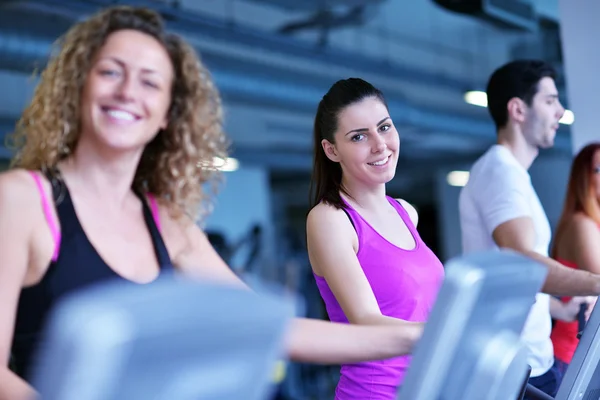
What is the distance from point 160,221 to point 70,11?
4878 millimetres

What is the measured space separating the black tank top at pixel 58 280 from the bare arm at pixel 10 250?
0.13 feet

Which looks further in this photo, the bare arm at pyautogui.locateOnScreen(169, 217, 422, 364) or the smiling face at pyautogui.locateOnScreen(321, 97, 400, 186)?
the smiling face at pyautogui.locateOnScreen(321, 97, 400, 186)

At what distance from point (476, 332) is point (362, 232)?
1012 millimetres

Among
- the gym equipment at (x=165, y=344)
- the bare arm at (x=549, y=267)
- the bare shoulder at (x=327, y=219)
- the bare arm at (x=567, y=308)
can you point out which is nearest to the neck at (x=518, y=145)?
the bare arm at (x=549, y=267)

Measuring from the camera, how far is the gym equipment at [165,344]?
0.54 meters

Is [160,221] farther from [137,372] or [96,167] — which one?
[137,372]

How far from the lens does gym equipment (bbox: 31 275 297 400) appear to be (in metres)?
0.54

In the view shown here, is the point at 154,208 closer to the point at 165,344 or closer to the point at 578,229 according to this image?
the point at 165,344

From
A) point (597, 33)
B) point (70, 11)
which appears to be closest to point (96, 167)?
point (597, 33)

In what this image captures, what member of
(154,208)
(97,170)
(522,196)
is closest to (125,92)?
(97,170)

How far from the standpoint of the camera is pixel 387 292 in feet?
6.01

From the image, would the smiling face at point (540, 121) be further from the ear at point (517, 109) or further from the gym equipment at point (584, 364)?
the gym equipment at point (584, 364)

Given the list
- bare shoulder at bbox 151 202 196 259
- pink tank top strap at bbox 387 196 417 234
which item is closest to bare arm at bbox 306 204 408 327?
pink tank top strap at bbox 387 196 417 234

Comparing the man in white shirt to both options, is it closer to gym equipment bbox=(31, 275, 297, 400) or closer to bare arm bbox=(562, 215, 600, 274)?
bare arm bbox=(562, 215, 600, 274)
